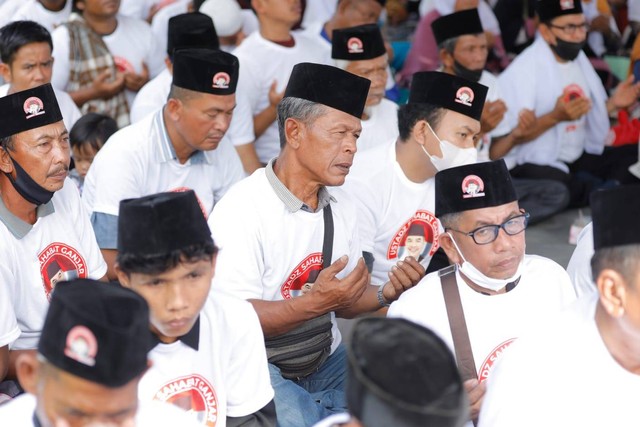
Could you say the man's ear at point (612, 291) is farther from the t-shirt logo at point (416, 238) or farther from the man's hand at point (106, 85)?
the man's hand at point (106, 85)

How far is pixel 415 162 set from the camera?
4074 millimetres

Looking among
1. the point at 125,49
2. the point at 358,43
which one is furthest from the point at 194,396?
the point at 125,49

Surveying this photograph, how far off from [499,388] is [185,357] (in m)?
0.88

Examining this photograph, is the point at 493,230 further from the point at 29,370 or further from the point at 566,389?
the point at 29,370

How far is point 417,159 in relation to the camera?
13.4 ft

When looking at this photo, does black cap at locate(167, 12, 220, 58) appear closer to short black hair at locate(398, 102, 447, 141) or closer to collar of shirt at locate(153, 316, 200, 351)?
short black hair at locate(398, 102, 447, 141)

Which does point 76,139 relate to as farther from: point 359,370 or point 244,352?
point 359,370

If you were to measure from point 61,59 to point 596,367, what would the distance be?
156 inches

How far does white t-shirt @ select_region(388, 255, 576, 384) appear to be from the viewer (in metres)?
3.08

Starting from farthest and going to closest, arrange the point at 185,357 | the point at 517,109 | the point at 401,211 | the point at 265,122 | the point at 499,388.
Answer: the point at 517,109, the point at 265,122, the point at 401,211, the point at 185,357, the point at 499,388

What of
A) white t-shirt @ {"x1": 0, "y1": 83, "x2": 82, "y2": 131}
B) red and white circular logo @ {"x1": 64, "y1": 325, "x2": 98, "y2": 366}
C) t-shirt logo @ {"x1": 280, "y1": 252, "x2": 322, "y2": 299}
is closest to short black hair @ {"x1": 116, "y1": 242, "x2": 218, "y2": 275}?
red and white circular logo @ {"x1": 64, "y1": 325, "x2": 98, "y2": 366}

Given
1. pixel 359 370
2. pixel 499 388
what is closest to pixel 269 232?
pixel 499 388

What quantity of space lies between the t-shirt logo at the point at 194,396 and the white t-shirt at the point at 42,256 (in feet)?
2.40

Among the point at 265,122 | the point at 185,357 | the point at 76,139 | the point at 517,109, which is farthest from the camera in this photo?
the point at 517,109
